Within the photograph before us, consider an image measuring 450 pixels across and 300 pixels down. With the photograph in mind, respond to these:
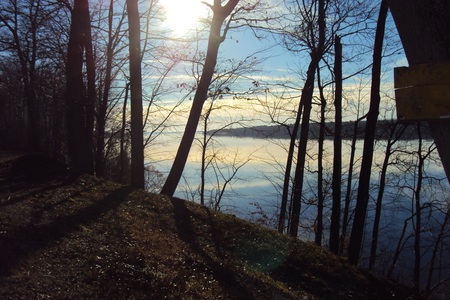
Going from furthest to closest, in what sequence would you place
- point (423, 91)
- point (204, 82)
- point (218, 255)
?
point (204, 82) < point (218, 255) < point (423, 91)

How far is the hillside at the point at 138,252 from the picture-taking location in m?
3.72

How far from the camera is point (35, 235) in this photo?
4.60 metres

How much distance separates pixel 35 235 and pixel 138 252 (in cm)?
141

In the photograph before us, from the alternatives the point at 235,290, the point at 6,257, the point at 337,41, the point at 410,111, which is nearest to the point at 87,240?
the point at 6,257

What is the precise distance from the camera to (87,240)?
15.9 ft

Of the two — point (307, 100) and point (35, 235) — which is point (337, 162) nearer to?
point (307, 100)

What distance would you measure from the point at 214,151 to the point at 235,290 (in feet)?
51.7

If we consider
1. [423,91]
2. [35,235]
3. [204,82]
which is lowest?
[35,235]

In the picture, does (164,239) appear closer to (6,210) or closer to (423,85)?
(6,210)

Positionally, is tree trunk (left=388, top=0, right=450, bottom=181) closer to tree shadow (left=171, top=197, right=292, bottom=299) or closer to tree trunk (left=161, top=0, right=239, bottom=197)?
tree shadow (left=171, top=197, right=292, bottom=299)

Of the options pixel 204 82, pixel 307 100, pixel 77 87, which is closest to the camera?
pixel 204 82

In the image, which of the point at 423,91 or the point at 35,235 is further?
the point at 35,235

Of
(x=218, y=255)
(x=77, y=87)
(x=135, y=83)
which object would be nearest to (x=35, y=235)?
(x=218, y=255)

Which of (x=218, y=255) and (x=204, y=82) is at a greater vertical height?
(x=204, y=82)
